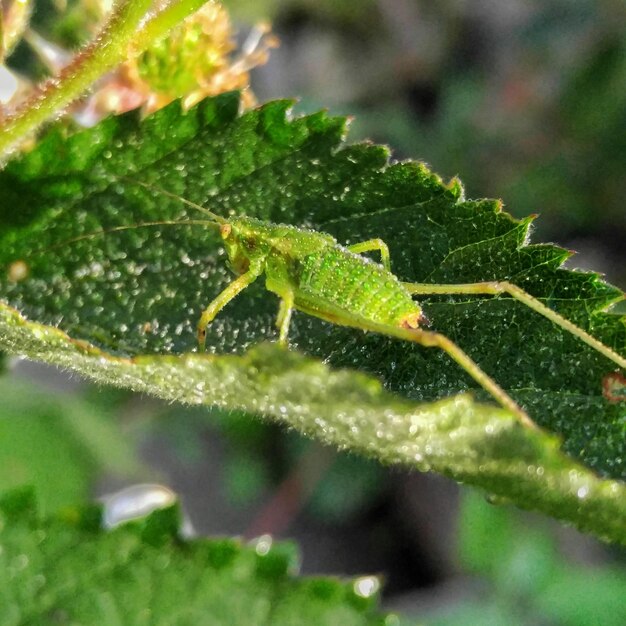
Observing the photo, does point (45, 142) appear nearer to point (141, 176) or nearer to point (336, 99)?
point (141, 176)

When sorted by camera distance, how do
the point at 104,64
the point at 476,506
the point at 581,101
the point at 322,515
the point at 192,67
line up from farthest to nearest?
the point at 581,101, the point at 322,515, the point at 476,506, the point at 192,67, the point at 104,64

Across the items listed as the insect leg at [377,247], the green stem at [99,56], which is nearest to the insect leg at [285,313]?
the insect leg at [377,247]

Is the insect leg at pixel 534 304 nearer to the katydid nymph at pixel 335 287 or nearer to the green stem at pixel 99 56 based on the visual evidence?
the katydid nymph at pixel 335 287

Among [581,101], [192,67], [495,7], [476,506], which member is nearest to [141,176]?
[192,67]

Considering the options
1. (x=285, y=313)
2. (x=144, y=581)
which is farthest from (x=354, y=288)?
(x=144, y=581)

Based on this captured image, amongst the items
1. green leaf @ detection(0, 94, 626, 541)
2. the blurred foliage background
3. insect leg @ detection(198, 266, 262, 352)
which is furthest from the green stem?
the blurred foliage background

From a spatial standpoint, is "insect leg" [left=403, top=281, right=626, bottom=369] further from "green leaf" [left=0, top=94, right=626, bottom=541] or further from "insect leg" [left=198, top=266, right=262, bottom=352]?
"insect leg" [left=198, top=266, right=262, bottom=352]

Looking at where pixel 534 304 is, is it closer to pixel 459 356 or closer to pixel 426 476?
pixel 459 356
